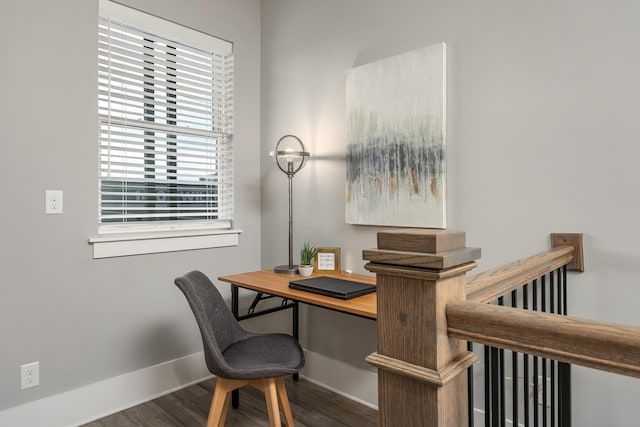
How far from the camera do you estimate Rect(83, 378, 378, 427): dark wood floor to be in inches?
84.9

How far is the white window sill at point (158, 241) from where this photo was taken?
2239 millimetres

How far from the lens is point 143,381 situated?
2.39 m

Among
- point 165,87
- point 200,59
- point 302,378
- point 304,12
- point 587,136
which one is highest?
point 304,12

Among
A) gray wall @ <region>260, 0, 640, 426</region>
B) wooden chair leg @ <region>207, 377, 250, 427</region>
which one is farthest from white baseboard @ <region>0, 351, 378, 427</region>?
wooden chair leg @ <region>207, 377, 250, 427</region>

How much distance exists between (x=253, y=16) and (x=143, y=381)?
257 cm

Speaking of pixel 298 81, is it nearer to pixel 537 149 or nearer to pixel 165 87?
pixel 165 87

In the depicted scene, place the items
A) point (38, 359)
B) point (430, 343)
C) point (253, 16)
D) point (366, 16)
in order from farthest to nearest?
point (253, 16) < point (366, 16) < point (38, 359) < point (430, 343)

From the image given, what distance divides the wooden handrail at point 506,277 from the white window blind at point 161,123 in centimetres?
206

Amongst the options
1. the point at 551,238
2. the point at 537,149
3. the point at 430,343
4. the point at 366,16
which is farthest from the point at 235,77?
the point at 430,343

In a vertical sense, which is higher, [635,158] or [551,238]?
[635,158]

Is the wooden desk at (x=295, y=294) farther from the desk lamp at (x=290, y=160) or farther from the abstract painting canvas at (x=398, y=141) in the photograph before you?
the abstract painting canvas at (x=398, y=141)

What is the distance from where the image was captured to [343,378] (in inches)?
97.2

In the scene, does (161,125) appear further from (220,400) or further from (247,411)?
(247,411)

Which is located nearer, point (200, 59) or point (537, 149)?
point (537, 149)
